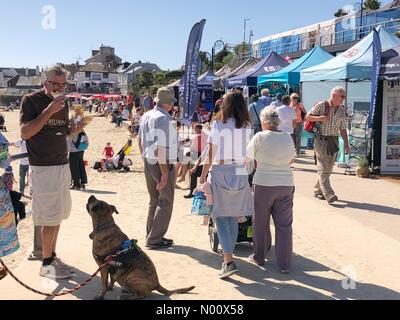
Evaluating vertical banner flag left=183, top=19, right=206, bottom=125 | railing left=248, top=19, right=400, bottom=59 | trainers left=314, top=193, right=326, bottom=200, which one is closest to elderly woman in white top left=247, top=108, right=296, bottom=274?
trainers left=314, top=193, right=326, bottom=200

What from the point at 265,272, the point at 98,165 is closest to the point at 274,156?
the point at 265,272

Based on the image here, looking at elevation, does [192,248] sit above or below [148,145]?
below

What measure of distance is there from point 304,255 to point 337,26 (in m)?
28.6

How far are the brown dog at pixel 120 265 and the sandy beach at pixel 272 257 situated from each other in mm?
243

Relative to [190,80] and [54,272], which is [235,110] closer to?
[54,272]

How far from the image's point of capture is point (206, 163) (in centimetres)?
501

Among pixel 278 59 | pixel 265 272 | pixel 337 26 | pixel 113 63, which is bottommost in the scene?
pixel 265 272

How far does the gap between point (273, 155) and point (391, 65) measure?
6510 millimetres

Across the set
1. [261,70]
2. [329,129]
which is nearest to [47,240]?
[329,129]

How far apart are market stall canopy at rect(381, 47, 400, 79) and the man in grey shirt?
243 inches

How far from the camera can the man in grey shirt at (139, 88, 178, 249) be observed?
18.2 feet

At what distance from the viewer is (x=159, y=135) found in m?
5.54

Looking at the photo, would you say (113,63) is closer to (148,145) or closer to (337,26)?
(337,26)

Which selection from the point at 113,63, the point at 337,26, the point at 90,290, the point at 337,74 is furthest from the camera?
the point at 113,63
